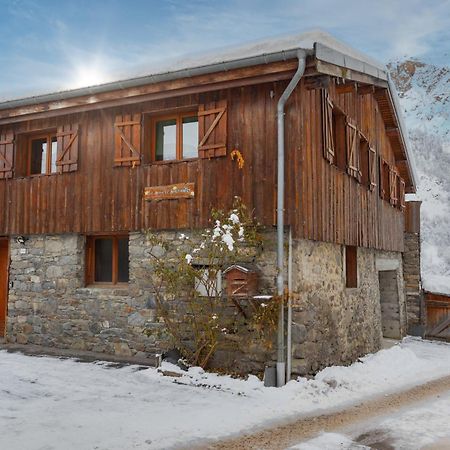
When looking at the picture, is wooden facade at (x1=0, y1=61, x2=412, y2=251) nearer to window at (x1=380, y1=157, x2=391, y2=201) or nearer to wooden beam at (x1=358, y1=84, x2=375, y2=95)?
wooden beam at (x1=358, y1=84, x2=375, y2=95)

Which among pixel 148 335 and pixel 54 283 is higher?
pixel 54 283

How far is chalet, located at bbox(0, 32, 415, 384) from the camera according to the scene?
8.03 m

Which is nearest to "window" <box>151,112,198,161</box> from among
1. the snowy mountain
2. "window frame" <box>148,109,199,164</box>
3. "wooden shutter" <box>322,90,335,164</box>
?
"window frame" <box>148,109,199,164</box>

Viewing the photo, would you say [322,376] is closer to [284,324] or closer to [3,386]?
[284,324]

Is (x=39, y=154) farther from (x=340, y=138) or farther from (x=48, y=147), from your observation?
(x=340, y=138)

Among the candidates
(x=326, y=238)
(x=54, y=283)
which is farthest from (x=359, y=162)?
(x=54, y=283)

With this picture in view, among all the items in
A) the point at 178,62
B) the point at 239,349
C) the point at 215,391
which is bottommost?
the point at 215,391

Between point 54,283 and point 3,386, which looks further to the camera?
point 54,283

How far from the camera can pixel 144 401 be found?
674 centimetres

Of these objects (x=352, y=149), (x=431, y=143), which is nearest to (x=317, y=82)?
(x=352, y=149)

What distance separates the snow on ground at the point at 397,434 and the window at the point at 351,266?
3.96 m

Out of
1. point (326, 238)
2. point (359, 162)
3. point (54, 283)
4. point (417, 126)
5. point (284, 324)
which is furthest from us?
point (417, 126)

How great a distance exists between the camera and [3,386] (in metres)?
7.24

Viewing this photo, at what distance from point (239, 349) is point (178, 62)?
199 inches
